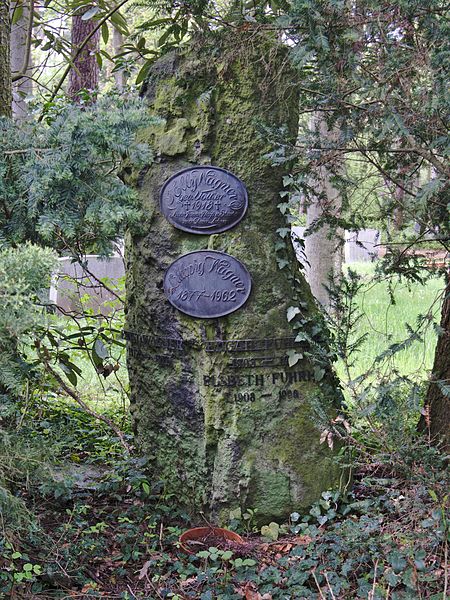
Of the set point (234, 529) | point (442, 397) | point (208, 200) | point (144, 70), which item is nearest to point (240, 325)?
point (208, 200)

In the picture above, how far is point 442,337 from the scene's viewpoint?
169 inches

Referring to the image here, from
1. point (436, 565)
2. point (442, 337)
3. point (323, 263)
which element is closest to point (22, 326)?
point (436, 565)

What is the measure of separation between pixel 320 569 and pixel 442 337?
1646mm

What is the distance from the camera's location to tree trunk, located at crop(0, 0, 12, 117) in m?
4.38

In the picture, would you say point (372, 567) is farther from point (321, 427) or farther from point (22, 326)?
point (22, 326)

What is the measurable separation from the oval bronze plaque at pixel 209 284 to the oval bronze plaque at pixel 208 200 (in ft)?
0.57

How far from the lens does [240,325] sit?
4.10 meters

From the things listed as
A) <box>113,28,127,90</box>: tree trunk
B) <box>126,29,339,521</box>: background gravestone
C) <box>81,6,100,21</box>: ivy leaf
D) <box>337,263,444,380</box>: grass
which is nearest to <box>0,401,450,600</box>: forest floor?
<box>126,29,339,521</box>: background gravestone

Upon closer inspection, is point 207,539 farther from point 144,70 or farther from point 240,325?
point 144,70

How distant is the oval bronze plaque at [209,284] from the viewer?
13.4 feet

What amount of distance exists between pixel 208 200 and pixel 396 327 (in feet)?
16.6

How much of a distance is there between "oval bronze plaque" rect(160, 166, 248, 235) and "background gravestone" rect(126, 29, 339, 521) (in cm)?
6

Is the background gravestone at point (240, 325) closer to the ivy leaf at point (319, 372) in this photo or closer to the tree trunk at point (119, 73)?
the ivy leaf at point (319, 372)

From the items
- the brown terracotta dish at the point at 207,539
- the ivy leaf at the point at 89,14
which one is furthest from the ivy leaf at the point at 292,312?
the ivy leaf at the point at 89,14
